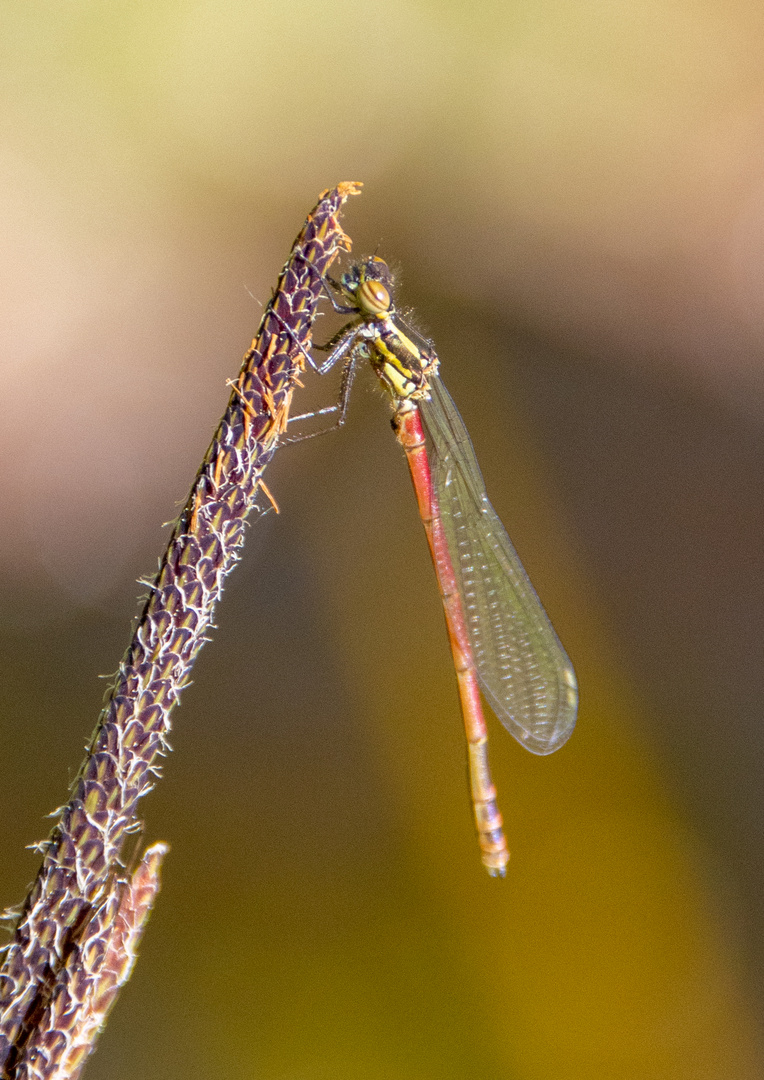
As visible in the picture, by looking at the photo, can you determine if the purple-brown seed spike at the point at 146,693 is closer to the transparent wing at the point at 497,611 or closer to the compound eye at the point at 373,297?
the compound eye at the point at 373,297

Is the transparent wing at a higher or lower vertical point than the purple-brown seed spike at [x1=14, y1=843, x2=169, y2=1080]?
higher

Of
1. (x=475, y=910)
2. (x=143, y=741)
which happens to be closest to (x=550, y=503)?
(x=475, y=910)

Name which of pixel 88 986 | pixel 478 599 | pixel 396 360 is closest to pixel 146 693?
pixel 88 986

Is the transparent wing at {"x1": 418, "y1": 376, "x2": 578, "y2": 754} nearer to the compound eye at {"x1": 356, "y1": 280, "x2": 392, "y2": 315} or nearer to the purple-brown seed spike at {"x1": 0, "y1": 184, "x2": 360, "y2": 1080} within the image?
the compound eye at {"x1": 356, "y1": 280, "x2": 392, "y2": 315}

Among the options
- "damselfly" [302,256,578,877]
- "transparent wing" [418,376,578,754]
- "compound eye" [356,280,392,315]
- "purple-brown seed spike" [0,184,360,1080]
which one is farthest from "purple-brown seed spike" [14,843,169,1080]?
"transparent wing" [418,376,578,754]

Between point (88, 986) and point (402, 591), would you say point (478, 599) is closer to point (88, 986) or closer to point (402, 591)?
point (402, 591)

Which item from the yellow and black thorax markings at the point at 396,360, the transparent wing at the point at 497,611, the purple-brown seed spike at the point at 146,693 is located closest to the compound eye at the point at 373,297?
the yellow and black thorax markings at the point at 396,360

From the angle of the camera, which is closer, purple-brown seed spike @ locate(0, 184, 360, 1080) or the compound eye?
purple-brown seed spike @ locate(0, 184, 360, 1080)
